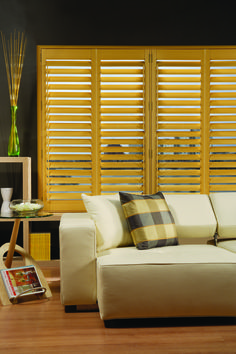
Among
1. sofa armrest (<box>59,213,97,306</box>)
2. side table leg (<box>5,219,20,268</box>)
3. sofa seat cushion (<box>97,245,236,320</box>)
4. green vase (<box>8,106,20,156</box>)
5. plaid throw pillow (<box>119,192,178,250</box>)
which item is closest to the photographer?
sofa seat cushion (<box>97,245,236,320</box>)

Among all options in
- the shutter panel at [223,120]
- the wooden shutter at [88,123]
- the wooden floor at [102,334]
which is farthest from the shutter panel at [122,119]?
the wooden floor at [102,334]

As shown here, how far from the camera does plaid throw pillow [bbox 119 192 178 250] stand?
2752 mm

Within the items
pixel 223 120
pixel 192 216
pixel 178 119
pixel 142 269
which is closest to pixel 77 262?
pixel 142 269

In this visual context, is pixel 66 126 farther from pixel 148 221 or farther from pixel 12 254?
pixel 148 221

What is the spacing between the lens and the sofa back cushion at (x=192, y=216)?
3.06 meters

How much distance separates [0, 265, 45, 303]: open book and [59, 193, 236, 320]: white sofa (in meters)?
0.35

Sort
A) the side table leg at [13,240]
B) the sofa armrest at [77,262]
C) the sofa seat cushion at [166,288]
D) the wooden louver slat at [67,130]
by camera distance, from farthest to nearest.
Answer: the wooden louver slat at [67,130], the side table leg at [13,240], the sofa armrest at [77,262], the sofa seat cushion at [166,288]

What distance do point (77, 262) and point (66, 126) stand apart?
1767mm

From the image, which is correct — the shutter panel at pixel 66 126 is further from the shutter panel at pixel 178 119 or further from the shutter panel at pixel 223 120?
the shutter panel at pixel 223 120

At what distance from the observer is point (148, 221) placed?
279 centimetres

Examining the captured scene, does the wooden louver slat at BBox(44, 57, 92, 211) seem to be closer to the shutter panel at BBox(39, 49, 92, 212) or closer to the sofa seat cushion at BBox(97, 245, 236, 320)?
the shutter panel at BBox(39, 49, 92, 212)

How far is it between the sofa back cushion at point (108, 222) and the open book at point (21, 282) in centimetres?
58

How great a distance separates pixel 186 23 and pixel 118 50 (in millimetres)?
790

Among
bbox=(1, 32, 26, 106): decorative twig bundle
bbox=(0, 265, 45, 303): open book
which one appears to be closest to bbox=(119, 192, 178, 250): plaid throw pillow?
bbox=(0, 265, 45, 303): open book
